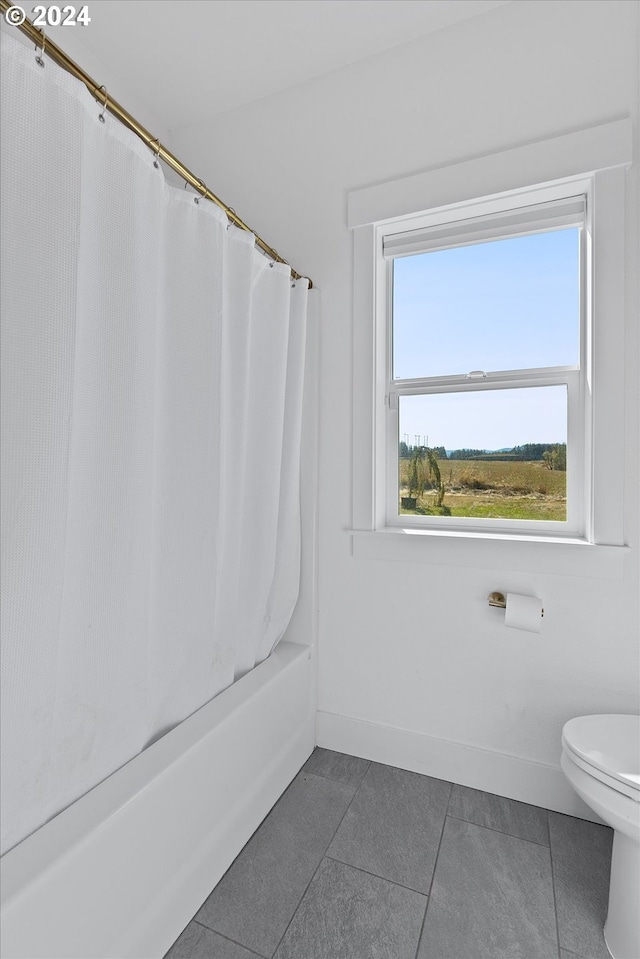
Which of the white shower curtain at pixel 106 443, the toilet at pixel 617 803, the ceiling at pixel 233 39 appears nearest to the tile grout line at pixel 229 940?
the white shower curtain at pixel 106 443

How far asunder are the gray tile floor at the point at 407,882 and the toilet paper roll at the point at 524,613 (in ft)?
1.98

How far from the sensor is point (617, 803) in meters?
1.04

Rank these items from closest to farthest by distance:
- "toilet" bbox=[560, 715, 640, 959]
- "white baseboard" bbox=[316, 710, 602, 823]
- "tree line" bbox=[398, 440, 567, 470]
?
"toilet" bbox=[560, 715, 640, 959], "white baseboard" bbox=[316, 710, 602, 823], "tree line" bbox=[398, 440, 567, 470]

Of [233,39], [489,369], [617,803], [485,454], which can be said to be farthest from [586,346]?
[233,39]

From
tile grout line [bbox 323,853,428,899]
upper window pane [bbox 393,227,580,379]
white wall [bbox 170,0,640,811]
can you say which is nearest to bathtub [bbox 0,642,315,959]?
tile grout line [bbox 323,853,428,899]

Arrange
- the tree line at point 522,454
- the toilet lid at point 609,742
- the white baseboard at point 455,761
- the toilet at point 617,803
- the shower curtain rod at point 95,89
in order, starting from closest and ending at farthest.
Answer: the shower curtain rod at point 95,89 → the toilet at point 617,803 → the toilet lid at point 609,742 → the white baseboard at point 455,761 → the tree line at point 522,454

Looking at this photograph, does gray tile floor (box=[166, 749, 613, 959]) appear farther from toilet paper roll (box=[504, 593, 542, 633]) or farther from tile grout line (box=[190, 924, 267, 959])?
toilet paper roll (box=[504, 593, 542, 633])

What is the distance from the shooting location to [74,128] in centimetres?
86

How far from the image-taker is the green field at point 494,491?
1634 mm

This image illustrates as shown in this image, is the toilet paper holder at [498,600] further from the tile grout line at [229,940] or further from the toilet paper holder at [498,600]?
the tile grout line at [229,940]

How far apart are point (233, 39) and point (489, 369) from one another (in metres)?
1.46

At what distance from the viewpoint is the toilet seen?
3.38 feet

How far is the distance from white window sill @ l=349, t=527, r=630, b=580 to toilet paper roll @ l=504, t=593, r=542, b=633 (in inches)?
4.1

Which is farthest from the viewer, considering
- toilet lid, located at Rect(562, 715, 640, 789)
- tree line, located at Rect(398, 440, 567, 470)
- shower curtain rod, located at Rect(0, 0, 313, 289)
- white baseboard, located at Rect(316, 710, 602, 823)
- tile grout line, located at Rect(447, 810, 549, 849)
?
tree line, located at Rect(398, 440, 567, 470)
